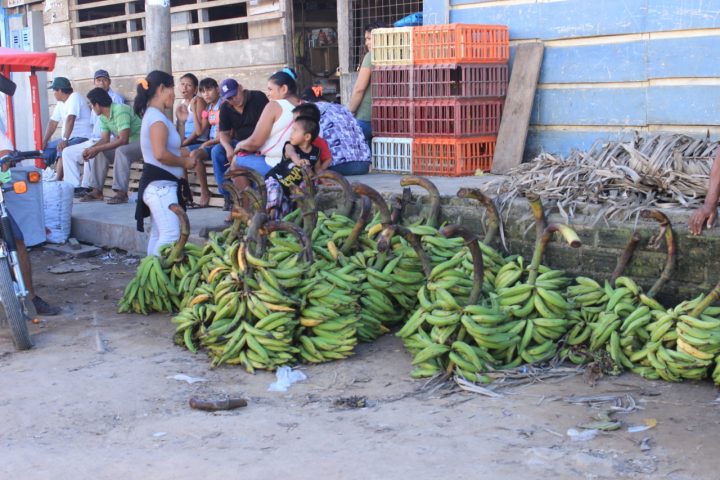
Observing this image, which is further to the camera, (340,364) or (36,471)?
(340,364)

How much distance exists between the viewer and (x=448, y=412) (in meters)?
4.39

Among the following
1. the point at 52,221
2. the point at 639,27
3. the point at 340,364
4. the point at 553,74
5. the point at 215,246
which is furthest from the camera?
the point at 52,221

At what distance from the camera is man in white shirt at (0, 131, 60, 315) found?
6141 mm

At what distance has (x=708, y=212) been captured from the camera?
191 inches

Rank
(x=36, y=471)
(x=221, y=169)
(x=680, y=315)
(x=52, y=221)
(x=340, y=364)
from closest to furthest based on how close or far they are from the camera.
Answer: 1. (x=36, y=471)
2. (x=680, y=315)
3. (x=340, y=364)
4. (x=221, y=169)
5. (x=52, y=221)

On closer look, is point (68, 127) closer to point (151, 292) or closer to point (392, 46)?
point (392, 46)

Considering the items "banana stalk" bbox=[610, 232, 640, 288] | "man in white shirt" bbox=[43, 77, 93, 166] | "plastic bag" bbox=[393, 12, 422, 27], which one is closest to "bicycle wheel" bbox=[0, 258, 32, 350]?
"banana stalk" bbox=[610, 232, 640, 288]

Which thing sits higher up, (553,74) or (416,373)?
(553,74)

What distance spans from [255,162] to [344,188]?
48.5 inches

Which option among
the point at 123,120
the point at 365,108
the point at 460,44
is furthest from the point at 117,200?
the point at 460,44

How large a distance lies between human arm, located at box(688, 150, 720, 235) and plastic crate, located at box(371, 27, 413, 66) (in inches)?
138

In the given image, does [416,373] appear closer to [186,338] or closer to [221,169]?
[186,338]

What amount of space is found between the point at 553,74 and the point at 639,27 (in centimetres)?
92

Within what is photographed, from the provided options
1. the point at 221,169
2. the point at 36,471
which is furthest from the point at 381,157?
the point at 36,471
